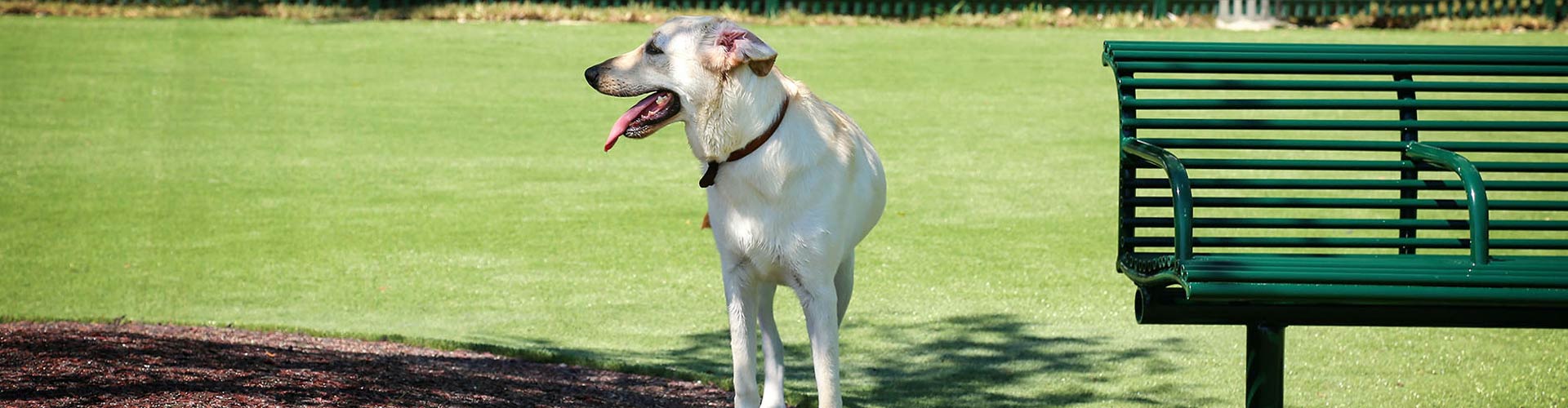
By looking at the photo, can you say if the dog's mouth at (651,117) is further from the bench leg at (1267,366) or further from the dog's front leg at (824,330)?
the bench leg at (1267,366)

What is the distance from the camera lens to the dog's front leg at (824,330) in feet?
15.0

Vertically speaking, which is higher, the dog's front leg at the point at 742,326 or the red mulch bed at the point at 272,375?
the dog's front leg at the point at 742,326

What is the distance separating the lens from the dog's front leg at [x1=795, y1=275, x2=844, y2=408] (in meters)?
4.57

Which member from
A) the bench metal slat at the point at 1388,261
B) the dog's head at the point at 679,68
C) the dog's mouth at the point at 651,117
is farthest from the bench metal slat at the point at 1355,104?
the dog's mouth at the point at 651,117

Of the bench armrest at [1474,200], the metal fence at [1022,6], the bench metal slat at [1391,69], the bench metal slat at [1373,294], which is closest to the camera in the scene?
the bench metal slat at [1373,294]

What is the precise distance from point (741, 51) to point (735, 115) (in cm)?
21

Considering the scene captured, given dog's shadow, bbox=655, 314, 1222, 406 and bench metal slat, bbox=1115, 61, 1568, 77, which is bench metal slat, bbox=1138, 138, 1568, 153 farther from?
dog's shadow, bbox=655, 314, 1222, 406

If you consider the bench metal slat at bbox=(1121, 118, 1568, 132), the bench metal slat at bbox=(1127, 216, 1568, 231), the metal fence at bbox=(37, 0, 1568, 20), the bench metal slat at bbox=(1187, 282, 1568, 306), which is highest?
the bench metal slat at bbox=(1121, 118, 1568, 132)

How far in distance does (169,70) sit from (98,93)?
1.30m

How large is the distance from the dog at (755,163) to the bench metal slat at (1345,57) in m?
1.02

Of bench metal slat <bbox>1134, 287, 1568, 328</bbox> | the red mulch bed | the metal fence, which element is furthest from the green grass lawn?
the metal fence

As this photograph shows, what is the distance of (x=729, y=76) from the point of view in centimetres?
425

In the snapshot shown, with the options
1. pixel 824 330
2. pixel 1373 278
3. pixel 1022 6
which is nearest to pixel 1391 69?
pixel 1373 278

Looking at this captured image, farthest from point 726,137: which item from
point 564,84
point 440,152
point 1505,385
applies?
point 564,84
